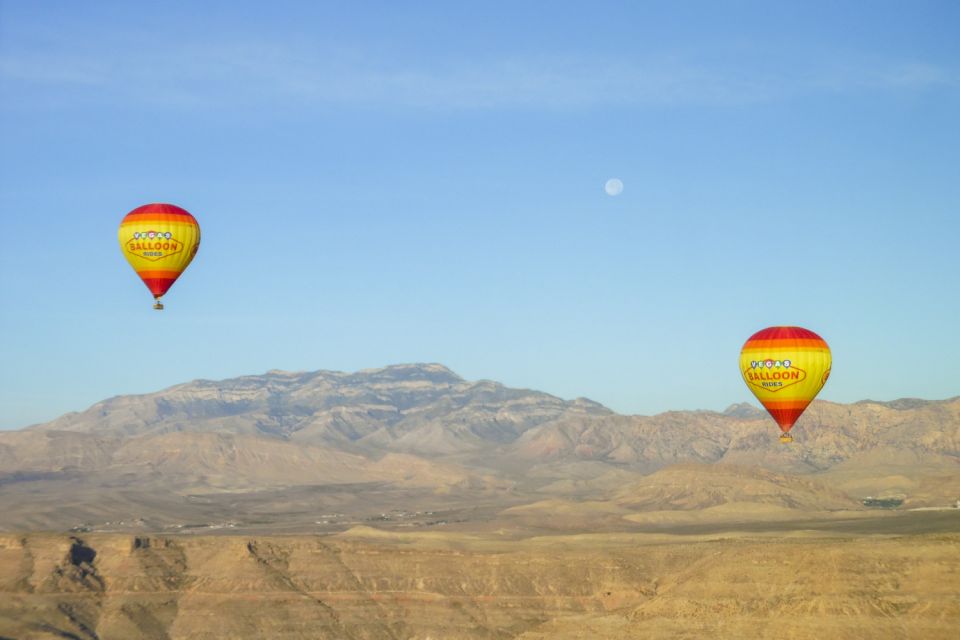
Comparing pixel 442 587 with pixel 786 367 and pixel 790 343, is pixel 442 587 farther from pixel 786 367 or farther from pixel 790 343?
pixel 790 343

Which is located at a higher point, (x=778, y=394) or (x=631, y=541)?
(x=778, y=394)

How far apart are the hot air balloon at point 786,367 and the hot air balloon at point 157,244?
154 feet

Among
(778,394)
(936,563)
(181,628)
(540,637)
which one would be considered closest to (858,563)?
(936,563)

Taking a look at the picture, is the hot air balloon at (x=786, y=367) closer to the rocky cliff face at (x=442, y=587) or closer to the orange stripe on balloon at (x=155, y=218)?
the rocky cliff face at (x=442, y=587)

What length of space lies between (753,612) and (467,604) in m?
40.7

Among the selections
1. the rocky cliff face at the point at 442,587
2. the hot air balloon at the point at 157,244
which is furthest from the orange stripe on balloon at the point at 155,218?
the rocky cliff face at the point at 442,587

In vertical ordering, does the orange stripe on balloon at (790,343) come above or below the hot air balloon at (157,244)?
below

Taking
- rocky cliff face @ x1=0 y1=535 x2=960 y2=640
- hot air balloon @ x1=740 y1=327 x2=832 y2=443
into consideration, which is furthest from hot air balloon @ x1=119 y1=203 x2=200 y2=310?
hot air balloon @ x1=740 y1=327 x2=832 y2=443

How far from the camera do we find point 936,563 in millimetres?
92562

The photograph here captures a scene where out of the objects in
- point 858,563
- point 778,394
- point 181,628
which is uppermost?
point 778,394

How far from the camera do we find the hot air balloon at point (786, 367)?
101375mm

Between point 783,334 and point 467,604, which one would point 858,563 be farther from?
point 467,604

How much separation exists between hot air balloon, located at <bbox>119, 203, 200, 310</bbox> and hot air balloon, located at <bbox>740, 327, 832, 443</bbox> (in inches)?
1846

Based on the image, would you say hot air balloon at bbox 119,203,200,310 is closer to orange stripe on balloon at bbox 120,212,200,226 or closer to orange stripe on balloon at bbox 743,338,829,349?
orange stripe on balloon at bbox 120,212,200,226
